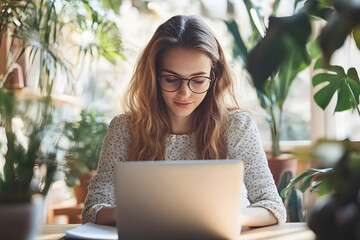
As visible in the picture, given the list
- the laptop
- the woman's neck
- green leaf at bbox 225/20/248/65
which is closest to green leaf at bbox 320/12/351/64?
the laptop

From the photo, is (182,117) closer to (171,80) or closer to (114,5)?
(171,80)

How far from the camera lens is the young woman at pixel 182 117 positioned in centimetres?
171

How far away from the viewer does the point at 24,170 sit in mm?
704

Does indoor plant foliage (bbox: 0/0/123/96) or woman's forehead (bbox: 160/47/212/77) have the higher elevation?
indoor plant foliage (bbox: 0/0/123/96)

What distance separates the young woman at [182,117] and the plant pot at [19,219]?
33.5 inches

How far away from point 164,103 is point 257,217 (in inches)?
31.8

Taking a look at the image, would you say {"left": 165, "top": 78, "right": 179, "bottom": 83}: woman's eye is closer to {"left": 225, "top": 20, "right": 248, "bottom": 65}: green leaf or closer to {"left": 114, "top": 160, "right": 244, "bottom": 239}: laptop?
{"left": 114, "top": 160, "right": 244, "bottom": 239}: laptop

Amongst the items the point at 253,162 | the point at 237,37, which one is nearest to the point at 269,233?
the point at 253,162

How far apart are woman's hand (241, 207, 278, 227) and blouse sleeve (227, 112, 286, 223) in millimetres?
34

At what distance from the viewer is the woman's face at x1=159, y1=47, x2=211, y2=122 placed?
1.71 metres

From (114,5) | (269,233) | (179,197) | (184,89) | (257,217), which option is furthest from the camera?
(114,5)

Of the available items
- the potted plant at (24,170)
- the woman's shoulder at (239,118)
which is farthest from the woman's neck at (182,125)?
the potted plant at (24,170)

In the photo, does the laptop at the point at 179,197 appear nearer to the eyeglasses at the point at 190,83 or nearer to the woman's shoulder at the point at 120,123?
the eyeglasses at the point at 190,83

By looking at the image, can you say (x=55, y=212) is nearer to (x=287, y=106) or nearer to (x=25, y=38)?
(x=25, y=38)
